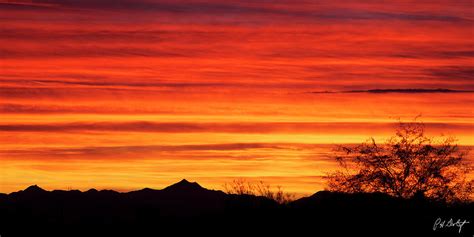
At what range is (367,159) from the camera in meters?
48.0

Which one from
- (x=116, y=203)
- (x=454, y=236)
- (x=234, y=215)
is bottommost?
(x=454, y=236)

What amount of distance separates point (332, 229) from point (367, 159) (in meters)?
4.38

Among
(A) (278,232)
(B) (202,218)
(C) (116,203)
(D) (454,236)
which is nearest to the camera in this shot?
(D) (454,236)

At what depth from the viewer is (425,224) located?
142ft

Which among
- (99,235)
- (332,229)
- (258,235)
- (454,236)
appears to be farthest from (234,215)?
(99,235)

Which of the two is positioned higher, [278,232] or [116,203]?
[116,203]

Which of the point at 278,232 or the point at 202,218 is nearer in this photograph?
the point at 278,232

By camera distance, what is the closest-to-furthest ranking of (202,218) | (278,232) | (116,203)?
1. (278,232)
2. (202,218)
3. (116,203)

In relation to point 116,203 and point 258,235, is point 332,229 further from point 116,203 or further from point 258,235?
point 116,203

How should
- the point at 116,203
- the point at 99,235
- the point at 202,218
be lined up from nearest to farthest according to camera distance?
the point at 202,218 → the point at 99,235 → the point at 116,203

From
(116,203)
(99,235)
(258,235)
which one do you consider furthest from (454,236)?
(116,203)

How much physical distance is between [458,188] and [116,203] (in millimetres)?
152745

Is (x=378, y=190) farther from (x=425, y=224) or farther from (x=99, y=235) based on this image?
(x=99, y=235)

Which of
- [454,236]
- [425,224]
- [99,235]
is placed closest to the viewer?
[454,236]
